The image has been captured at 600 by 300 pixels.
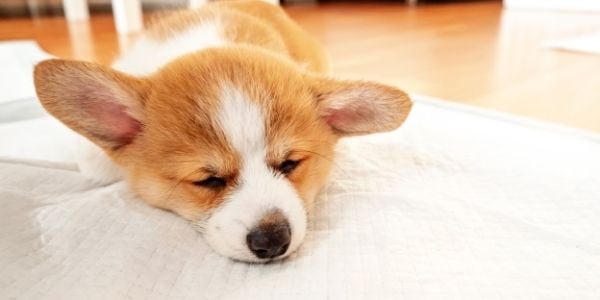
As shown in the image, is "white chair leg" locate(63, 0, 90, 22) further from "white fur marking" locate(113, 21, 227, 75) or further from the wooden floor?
"white fur marking" locate(113, 21, 227, 75)

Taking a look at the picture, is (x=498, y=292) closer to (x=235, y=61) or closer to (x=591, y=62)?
(x=235, y=61)

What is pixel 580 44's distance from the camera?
320 cm

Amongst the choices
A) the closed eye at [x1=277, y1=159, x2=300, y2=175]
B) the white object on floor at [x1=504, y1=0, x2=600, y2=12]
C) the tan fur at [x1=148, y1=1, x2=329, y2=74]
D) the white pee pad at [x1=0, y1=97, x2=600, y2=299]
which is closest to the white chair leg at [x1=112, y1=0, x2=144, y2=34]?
the tan fur at [x1=148, y1=1, x2=329, y2=74]

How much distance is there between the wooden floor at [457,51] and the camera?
2080 mm

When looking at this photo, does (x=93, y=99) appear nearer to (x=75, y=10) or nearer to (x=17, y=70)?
(x=17, y=70)

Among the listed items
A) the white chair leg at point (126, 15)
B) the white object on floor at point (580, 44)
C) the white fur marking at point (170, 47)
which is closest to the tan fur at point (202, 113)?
the white fur marking at point (170, 47)

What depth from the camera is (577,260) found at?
3.01ft

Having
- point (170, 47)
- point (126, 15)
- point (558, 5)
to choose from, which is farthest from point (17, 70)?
point (558, 5)

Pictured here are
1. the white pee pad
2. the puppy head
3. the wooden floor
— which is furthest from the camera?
the wooden floor

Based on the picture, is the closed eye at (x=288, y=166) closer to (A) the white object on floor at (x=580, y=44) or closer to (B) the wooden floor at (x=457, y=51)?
(B) the wooden floor at (x=457, y=51)

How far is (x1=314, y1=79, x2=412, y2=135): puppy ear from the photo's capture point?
1139 millimetres

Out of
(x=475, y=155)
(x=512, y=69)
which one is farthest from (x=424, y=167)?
(x=512, y=69)

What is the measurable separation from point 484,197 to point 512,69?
1675 mm

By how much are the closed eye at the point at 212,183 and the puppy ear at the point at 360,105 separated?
287mm
